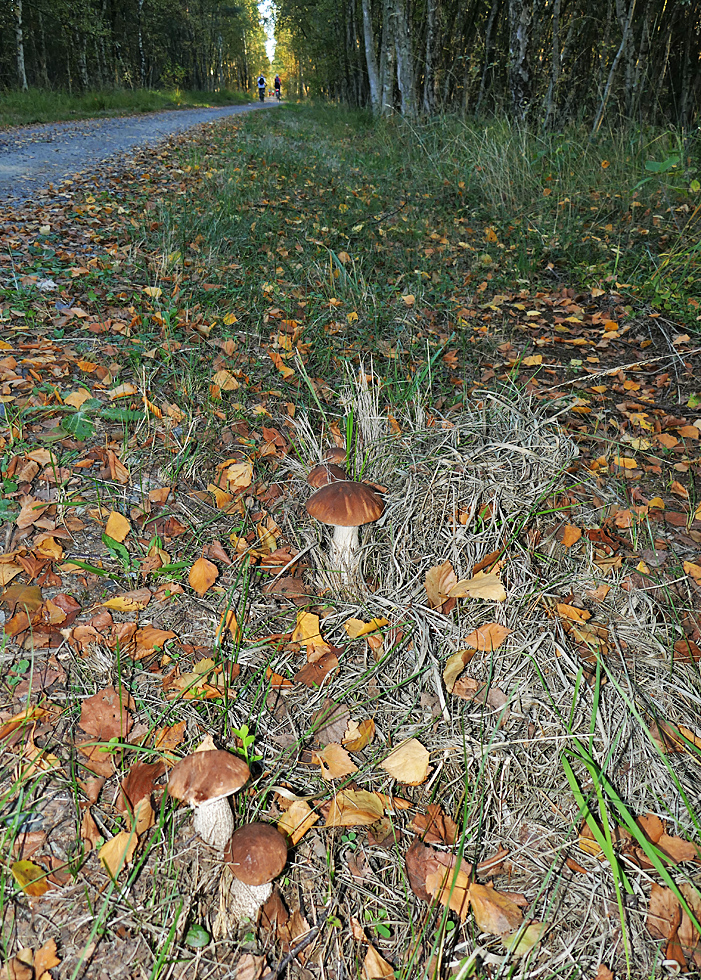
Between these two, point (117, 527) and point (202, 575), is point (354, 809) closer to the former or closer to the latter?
point (202, 575)

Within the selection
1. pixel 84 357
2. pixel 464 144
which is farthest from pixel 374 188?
pixel 84 357

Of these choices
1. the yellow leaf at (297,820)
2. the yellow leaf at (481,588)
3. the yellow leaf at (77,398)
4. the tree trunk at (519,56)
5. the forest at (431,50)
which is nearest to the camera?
the yellow leaf at (297,820)

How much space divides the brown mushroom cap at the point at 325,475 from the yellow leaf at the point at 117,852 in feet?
4.19

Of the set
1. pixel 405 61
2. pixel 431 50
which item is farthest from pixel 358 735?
pixel 431 50

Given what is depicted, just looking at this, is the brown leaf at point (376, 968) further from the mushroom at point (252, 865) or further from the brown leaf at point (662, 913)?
the brown leaf at point (662, 913)

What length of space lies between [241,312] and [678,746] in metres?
3.74

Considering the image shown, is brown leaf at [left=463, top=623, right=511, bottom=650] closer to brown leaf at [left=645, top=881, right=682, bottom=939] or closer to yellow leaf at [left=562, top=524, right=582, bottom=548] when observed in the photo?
yellow leaf at [left=562, top=524, right=582, bottom=548]

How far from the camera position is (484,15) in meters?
15.0

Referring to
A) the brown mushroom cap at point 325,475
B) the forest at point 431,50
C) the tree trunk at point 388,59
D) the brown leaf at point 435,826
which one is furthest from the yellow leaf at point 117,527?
the tree trunk at point 388,59

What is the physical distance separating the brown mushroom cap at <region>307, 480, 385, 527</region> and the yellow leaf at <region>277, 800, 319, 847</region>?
875 millimetres

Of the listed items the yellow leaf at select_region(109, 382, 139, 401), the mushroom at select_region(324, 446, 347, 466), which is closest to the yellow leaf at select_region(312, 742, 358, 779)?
the mushroom at select_region(324, 446, 347, 466)

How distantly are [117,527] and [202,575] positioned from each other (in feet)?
1.51

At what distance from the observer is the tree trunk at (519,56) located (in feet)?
23.4

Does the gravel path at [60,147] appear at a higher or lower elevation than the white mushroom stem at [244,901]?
higher
